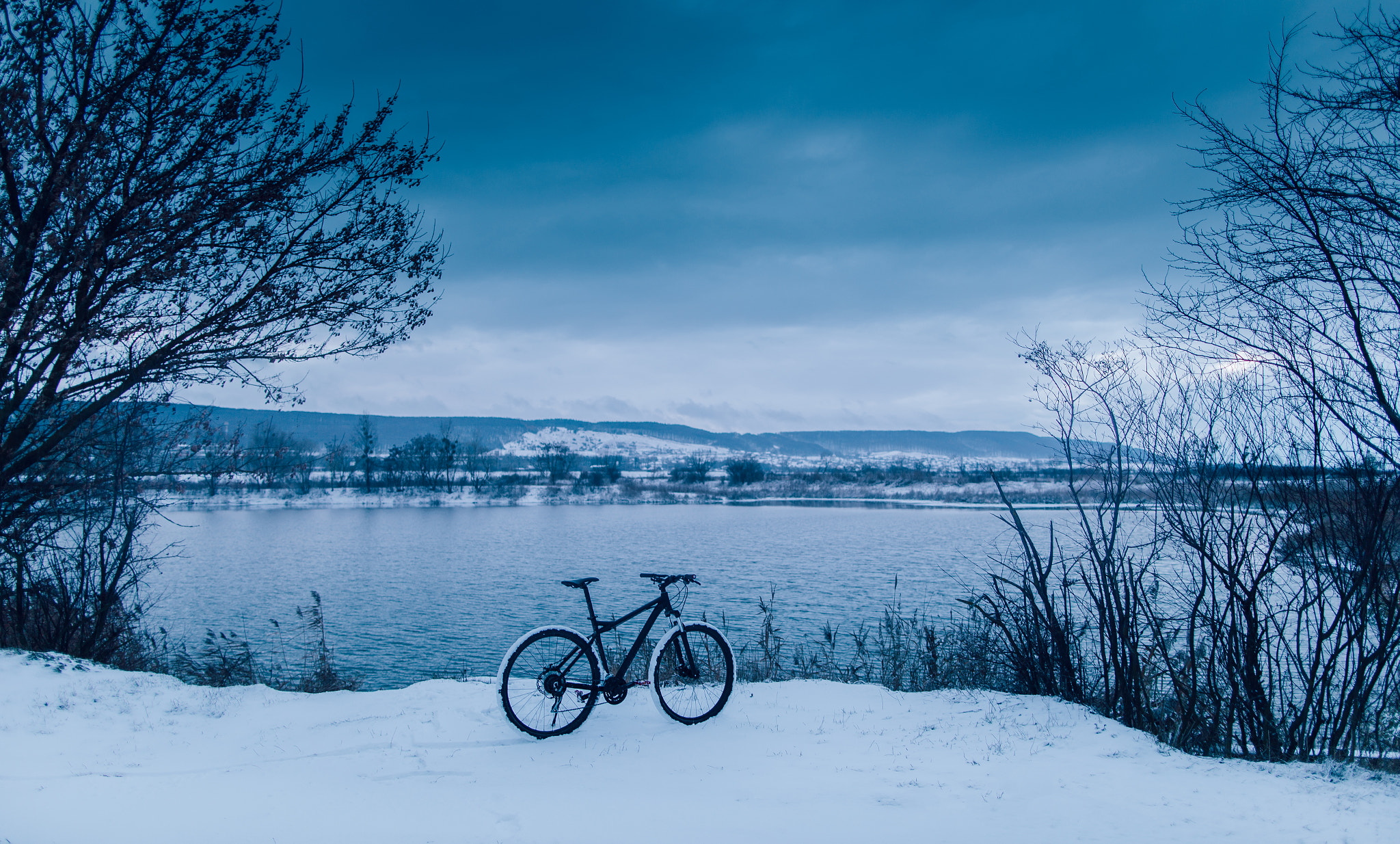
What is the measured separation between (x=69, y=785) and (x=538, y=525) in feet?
157

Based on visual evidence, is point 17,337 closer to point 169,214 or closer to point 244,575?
point 169,214

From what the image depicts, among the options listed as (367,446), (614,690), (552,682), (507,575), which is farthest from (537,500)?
(552,682)

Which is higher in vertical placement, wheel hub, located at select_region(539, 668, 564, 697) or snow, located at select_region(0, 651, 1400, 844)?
wheel hub, located at select_region(539, 668, 564, 697)

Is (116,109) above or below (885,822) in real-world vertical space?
above

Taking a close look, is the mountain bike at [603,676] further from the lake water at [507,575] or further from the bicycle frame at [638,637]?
the lake water at [507,575]

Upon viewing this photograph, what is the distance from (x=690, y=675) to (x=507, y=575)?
23.0 meters

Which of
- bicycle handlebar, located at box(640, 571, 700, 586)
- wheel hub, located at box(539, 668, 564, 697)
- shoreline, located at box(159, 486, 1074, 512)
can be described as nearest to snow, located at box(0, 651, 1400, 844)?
wheel hub, located at box(539, 668, 564, 697)

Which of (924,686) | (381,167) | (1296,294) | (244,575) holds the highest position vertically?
(381,167)

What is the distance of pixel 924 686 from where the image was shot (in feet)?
32.6

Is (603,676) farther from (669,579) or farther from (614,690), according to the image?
(669,579)

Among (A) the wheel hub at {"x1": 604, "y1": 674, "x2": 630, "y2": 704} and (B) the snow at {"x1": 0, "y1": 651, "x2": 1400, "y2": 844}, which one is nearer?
(B) the snow at {"x1": 0, "y1": 651, "x2": 1400, "y2": 844}

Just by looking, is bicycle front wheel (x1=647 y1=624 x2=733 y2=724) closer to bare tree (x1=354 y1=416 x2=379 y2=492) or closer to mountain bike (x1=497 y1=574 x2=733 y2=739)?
mountain bike (x1=497 y1=574 x2=733 y2=739)

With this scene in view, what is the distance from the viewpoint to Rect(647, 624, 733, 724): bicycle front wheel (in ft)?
21.6

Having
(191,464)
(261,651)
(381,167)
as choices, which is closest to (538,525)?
(261,651)
